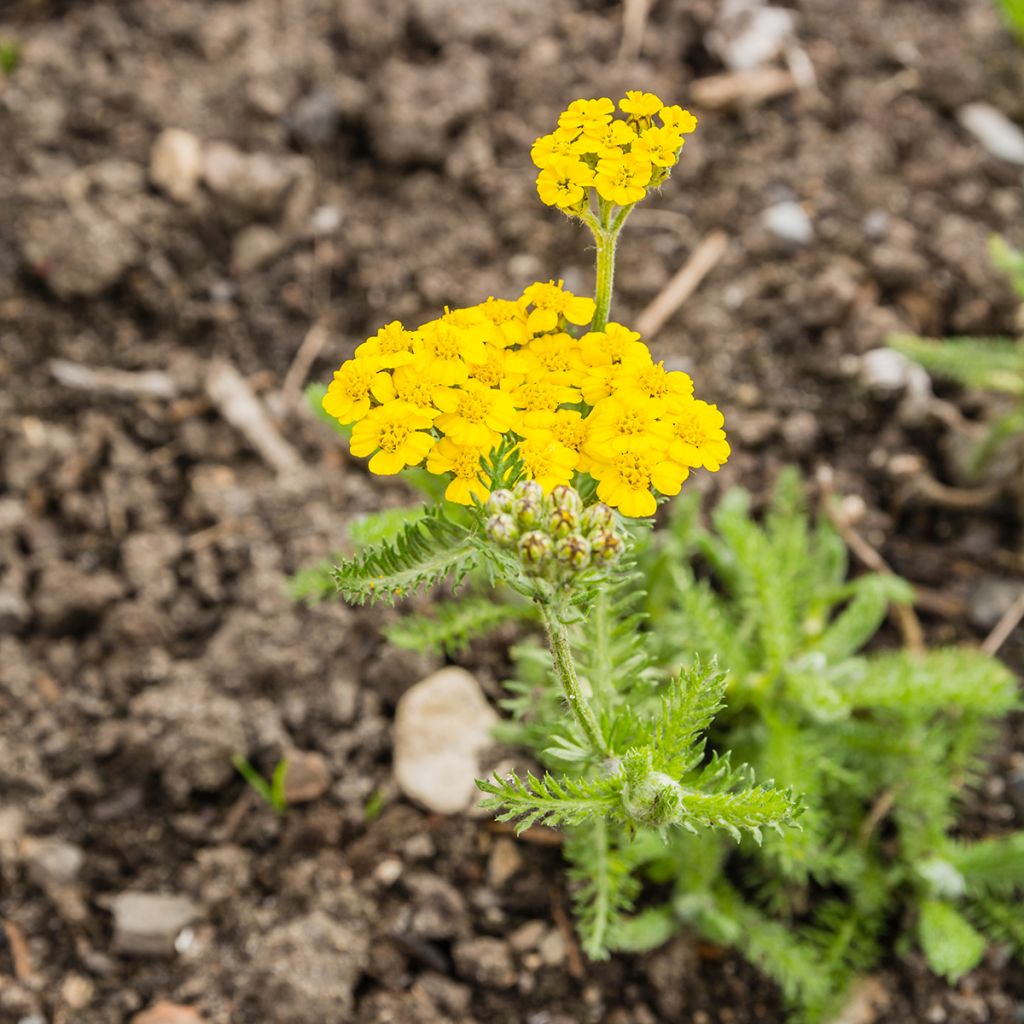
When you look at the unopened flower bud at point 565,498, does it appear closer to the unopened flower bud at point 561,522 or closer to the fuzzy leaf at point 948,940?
the unopened flower bud at point 561,522

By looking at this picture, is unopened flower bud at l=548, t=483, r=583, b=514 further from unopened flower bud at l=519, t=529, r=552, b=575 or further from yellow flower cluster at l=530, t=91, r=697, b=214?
yellow flower cluster at l=530, t=91, r=697, b=214

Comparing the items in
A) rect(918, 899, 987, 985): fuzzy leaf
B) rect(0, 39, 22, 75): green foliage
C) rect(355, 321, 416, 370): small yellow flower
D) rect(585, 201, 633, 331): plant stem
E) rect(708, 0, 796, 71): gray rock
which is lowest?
rect(918, 899, 987, 985): fuzzy leaf

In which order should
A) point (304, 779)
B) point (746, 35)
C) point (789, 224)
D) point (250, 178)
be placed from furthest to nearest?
point (746, 35) → point (789, 224) → point (250, 178) → point (304, 779)

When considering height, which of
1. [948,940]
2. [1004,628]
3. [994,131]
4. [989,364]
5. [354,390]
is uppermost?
[354,390]

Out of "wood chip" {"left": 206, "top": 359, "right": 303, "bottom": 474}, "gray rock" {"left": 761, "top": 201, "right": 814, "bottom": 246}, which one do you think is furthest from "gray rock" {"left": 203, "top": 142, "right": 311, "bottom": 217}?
"gray rock" {"left": 761, "top": 201, "right": 814, "bottom": 246}

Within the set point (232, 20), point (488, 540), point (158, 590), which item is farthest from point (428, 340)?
point (232, 20)

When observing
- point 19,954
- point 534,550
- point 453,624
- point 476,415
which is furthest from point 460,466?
point 19,954

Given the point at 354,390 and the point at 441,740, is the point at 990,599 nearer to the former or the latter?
the point at 441,740
